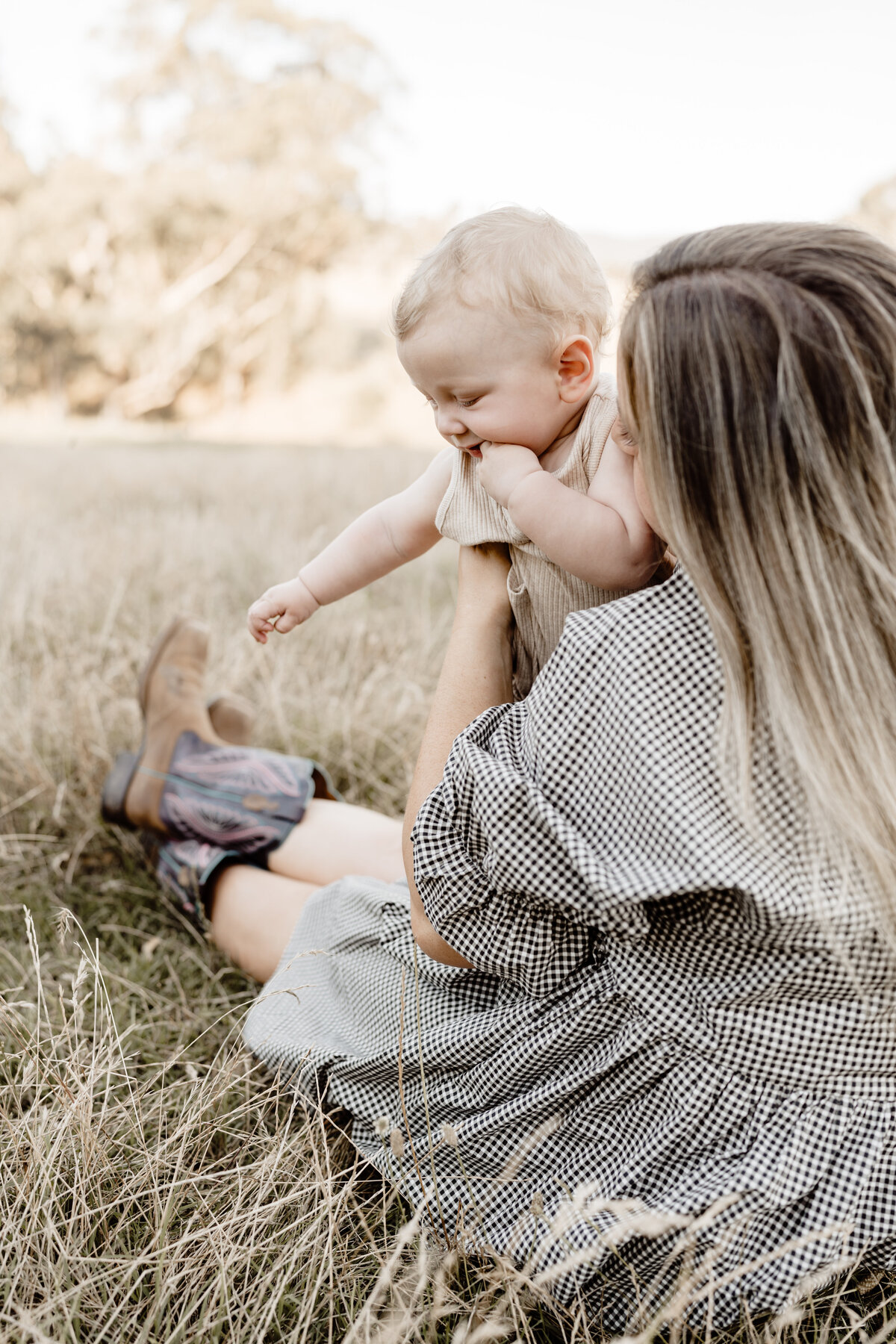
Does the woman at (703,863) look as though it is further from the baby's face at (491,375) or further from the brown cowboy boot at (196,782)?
the brown cowboy boot at (196,782)

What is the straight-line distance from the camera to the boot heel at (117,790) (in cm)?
239

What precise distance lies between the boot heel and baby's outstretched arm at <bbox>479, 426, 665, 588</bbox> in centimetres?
139

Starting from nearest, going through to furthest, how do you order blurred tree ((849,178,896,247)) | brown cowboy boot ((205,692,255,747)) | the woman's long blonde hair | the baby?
the woman's long blonde hair
the baby
brown cowboy boot ((205,692,255,747))
blurred tree ((849,178,896,247))

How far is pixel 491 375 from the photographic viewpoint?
1472 millimetres

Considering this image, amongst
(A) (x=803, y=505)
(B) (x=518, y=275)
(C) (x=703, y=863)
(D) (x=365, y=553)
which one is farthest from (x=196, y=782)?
(A) (x=803, y=505)

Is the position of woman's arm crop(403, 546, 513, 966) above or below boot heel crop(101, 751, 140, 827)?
above

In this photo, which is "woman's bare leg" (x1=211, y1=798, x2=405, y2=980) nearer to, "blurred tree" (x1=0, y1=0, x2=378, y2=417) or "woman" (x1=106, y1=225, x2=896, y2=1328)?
"woman" (x1=106, y1=225, x2=896, y2=1328)

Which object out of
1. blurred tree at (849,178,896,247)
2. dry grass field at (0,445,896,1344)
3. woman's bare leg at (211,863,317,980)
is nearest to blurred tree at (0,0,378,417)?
blurred tree at (849,178,896,247)

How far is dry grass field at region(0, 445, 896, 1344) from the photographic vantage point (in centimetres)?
125

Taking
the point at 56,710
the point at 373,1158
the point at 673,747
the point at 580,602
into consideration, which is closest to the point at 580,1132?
the point at 373,1158

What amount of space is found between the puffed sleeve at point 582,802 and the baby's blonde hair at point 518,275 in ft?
1.88

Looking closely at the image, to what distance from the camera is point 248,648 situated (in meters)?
3.42

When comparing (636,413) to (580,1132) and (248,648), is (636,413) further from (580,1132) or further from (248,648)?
(248,648)

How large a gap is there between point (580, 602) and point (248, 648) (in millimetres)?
2112
